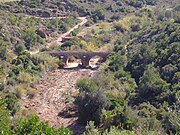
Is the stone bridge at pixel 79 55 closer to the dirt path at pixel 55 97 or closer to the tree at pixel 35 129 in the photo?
the dirt path at pixel 55 97

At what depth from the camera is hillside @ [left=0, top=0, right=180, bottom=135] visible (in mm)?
29734

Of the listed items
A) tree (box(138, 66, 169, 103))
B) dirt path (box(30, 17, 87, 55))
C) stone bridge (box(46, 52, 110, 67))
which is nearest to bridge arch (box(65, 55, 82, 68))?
stone bridge (box(46, 52, 110, 67))

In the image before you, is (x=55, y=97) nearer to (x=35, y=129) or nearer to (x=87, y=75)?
(x=87, y=75)

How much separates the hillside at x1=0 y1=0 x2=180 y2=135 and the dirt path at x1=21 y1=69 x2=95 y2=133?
0.34ft

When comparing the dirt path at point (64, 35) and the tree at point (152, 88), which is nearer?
the tree at point (152, 88)

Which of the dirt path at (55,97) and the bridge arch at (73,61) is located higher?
the dirt path at (55,97)

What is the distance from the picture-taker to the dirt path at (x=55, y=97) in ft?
121

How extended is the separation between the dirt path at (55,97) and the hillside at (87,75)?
4.1 inches

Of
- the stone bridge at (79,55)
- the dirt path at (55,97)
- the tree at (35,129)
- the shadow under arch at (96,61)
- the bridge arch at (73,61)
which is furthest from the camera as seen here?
the bridge arch at (73,61)

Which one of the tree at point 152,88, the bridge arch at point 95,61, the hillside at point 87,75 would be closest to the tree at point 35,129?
the hillside at point 87,75

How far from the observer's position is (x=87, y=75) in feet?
172

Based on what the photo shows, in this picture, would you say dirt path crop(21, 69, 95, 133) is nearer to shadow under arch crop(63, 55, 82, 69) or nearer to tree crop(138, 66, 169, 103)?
shadow under arch crop(63, 55, 82, 69)

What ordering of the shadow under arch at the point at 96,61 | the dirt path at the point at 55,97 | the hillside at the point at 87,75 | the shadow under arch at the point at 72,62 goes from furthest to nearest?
the shadow under arch at the point at 96,61 < the shadow under arch at the point at 72,62 < the dirt path at the point at 55,97 < the hillside at the point at 87,75

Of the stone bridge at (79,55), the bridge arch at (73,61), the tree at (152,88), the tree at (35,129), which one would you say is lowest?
the bridge arch at (73,61)
